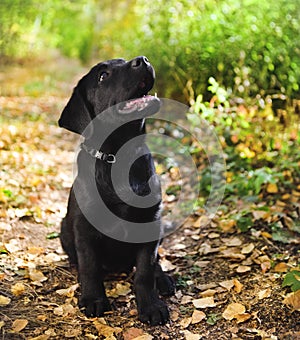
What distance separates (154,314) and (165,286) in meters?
0.37

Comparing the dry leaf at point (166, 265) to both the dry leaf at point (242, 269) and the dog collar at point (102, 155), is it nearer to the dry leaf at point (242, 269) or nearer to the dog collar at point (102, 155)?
the dry leaf at point (242, 269)

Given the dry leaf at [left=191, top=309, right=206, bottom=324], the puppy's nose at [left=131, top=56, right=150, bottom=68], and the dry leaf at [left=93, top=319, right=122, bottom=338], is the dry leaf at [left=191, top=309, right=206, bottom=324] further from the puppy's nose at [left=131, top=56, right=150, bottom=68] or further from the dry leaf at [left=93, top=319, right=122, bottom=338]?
the puppy's nose at [left=131, top=56, right=150, bottom=68]

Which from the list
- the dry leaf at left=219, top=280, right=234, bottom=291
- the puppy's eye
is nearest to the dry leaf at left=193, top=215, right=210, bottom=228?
the dry leaf at left=219, top=280, right=234, bottom=291

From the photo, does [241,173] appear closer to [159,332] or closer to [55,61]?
[159,332]

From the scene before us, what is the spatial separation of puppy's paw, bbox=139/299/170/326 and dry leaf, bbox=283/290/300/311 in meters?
0.69

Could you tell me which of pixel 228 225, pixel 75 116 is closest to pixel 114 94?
pixel 75 116

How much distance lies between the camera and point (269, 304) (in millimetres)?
2928

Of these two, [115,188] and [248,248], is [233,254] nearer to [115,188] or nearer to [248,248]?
[248,248]

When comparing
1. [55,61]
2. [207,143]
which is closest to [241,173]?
[207,143]

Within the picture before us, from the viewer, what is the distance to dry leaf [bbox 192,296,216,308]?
121 inches

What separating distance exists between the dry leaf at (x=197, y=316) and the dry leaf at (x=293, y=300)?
475mm

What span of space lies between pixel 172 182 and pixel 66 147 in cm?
207

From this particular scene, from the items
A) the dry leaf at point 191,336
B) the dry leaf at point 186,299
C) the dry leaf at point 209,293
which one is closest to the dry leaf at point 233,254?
the dry leaf at point 209,293

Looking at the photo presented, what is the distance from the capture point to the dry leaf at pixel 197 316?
9.58ft
